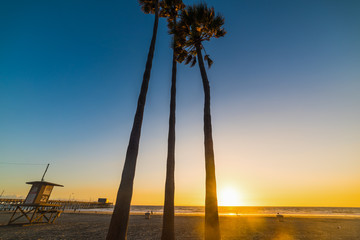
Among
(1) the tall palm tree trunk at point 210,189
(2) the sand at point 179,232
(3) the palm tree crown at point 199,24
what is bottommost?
(2) the sand at point 179,232

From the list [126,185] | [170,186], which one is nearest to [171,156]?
[170,186]

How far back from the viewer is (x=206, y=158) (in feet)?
20.0

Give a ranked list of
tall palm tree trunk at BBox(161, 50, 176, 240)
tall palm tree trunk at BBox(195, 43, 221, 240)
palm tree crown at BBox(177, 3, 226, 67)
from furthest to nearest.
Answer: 1. palm tree crown at BBox(177, 3, 226, 67)
2. tall palm tree trunk at BBox(161, 50, 176, 240)
3. tall palm tree trunk at BBox(195, 43, 221, 240)

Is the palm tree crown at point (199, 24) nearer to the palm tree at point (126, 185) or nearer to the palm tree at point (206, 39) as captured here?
the palm tree at point (206, 39)

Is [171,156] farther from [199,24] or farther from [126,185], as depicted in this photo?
[199,24]

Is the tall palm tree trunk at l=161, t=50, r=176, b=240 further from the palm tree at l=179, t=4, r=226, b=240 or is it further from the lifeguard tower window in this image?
the lifeguard tower window

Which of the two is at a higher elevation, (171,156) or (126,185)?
(171,156)

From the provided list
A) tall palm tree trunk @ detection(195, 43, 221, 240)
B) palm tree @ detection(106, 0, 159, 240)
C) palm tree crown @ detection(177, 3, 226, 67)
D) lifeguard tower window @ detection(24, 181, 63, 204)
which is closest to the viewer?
palm tree @ detection(106, 0, 159, 240)

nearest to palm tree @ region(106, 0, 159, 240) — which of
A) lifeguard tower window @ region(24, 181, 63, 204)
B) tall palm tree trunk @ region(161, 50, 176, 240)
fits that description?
tall palm tree trunk @ region(161, 50, 176, 240)

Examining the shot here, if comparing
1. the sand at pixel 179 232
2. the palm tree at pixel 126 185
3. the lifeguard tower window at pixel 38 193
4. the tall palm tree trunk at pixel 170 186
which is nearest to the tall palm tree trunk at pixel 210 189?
the tall palm tree trunk at pixel 170 186

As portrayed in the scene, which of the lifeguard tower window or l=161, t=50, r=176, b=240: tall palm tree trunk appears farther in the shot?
the lifeguard tower window

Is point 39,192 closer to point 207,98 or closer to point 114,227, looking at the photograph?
point 114,227

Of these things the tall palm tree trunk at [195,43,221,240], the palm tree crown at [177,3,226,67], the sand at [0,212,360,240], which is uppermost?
the palm tree crown at [177,3,226,67]

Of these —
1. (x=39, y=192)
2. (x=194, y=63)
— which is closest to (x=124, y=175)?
(x=194, y=63)
